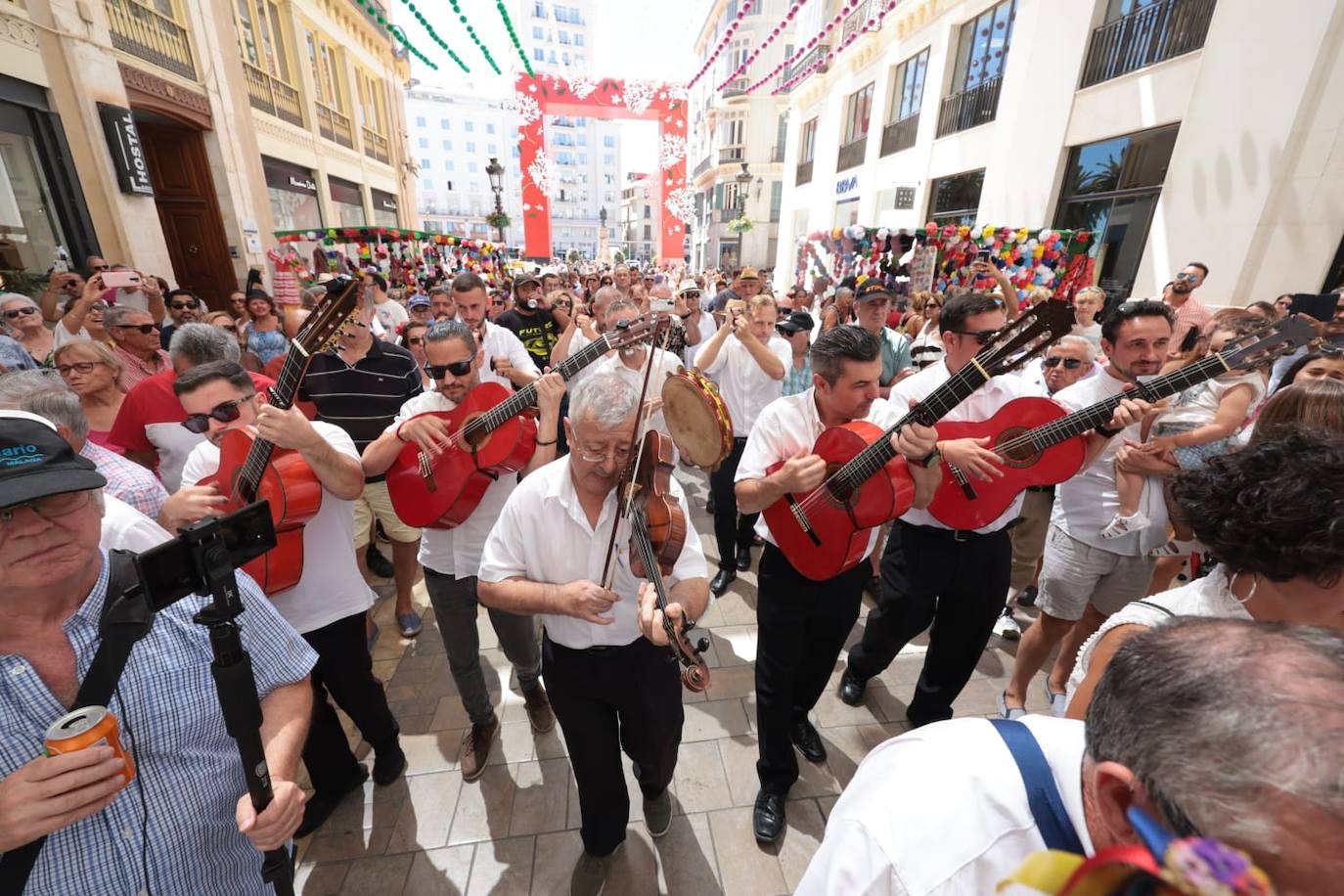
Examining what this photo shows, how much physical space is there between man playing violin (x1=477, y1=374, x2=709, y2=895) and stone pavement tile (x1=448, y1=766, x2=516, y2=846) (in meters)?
0.59

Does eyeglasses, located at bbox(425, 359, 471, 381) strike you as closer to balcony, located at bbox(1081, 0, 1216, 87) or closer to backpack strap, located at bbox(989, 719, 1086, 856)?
backpack strap, located at bbox(989, 719, 1086, 856)

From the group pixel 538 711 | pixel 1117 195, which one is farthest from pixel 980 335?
pixel 1117 195

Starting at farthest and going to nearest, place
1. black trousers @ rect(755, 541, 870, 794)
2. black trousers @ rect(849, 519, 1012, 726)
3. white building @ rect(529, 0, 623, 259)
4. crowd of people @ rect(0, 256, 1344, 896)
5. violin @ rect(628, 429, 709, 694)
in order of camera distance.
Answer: white building @ rect(529, 0, 623, 259) → black trousers @ rect(849, 519, 1012, 726) → black trousers @ rect(755, 541, 870, 794) → violin @ rect(628, 429, 709, 694) → crowd of people @ rect(0, 256, 1344, 896)

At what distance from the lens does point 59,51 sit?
24.0ft

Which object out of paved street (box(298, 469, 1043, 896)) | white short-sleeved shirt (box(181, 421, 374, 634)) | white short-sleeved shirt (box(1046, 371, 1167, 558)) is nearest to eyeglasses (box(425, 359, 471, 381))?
white short-sleeved shirt (box(181, 421, 374, 634))

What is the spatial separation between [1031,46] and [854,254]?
490 cm

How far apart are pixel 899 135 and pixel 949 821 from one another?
→ 18.8 metres

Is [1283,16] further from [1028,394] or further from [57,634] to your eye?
[57,634]

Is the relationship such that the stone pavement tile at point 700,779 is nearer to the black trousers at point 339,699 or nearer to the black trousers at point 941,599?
the black trousers at point 941,599

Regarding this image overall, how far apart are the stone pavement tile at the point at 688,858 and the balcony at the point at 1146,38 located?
11622 mm

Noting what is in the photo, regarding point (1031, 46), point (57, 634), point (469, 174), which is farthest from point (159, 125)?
point (469, 174)

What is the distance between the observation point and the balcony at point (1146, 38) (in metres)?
7.55

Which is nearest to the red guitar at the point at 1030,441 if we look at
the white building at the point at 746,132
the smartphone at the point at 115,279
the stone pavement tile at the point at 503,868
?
the stone pavement tile at the point at 503,868

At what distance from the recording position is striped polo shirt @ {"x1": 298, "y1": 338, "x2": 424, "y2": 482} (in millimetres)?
3621
